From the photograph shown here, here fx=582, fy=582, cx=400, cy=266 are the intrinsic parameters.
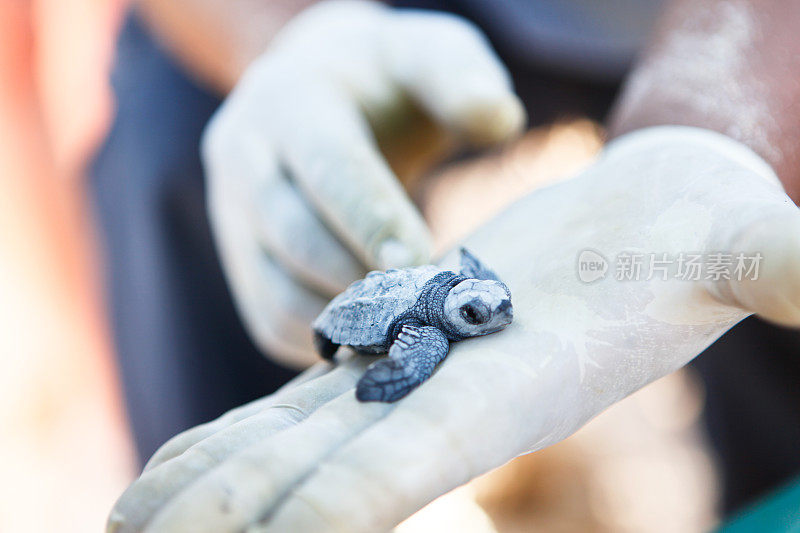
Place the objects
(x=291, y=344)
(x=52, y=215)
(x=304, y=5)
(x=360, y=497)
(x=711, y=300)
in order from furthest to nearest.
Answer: (x=52, y=215)
(x=304, y=5)
(x=291, y=344)
(x=711, y=300)
(x=360, y=497)

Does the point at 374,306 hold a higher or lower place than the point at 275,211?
lower

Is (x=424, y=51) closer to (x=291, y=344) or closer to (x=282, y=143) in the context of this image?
(x=282, y=143)

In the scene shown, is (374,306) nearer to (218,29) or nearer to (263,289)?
(263,289)

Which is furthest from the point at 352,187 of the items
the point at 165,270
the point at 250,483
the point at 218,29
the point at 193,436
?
the point at 218,29

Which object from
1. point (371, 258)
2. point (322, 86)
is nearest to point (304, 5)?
point (322, 86)

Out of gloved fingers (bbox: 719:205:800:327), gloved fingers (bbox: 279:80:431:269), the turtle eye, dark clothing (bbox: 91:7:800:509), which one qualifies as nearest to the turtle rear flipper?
gloved fingers (bbox: 279:80:431:269)
